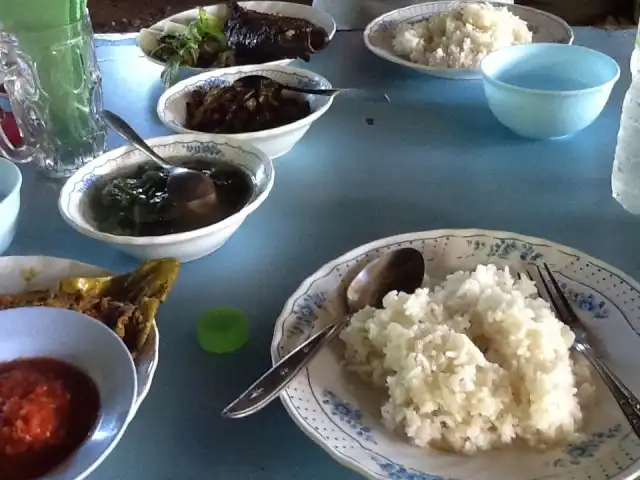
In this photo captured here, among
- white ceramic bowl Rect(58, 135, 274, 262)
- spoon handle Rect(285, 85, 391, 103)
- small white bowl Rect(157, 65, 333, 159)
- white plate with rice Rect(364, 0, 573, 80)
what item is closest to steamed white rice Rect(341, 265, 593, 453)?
white ceramic bowl Rect(58, 135, 274, 262)

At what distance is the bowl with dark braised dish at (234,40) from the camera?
1437 millimetres

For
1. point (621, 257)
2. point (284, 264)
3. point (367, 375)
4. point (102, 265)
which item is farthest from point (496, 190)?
point (102, 265)

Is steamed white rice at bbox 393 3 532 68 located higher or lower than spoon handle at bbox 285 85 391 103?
higher

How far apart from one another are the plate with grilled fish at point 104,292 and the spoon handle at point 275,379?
10 centimetres

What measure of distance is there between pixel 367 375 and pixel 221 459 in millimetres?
168

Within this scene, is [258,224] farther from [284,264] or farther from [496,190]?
[496,190]

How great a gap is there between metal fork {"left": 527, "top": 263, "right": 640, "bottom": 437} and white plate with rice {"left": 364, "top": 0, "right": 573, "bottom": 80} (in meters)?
0.59

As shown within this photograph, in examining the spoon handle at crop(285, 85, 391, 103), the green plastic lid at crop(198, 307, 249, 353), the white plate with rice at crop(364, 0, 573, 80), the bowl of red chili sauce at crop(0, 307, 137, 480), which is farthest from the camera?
the white plate with rice at crop(364, 0, 573, 80)

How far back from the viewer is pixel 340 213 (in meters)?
1.07

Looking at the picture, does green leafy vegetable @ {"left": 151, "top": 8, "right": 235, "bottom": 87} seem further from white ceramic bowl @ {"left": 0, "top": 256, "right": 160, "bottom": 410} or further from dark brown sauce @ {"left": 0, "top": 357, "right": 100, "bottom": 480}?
dark brown sauce @ {"left": 0, "top": 357, "right": 100, "bottom": 480}

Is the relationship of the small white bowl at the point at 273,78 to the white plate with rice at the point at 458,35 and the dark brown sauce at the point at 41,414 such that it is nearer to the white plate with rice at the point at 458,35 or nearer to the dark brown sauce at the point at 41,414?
the white plate with rice at the point at 458,35

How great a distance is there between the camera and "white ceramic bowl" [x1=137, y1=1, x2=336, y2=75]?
1496mm

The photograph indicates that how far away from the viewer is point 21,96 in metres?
1.12

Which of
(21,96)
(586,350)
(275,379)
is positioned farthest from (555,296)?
(21,96)
